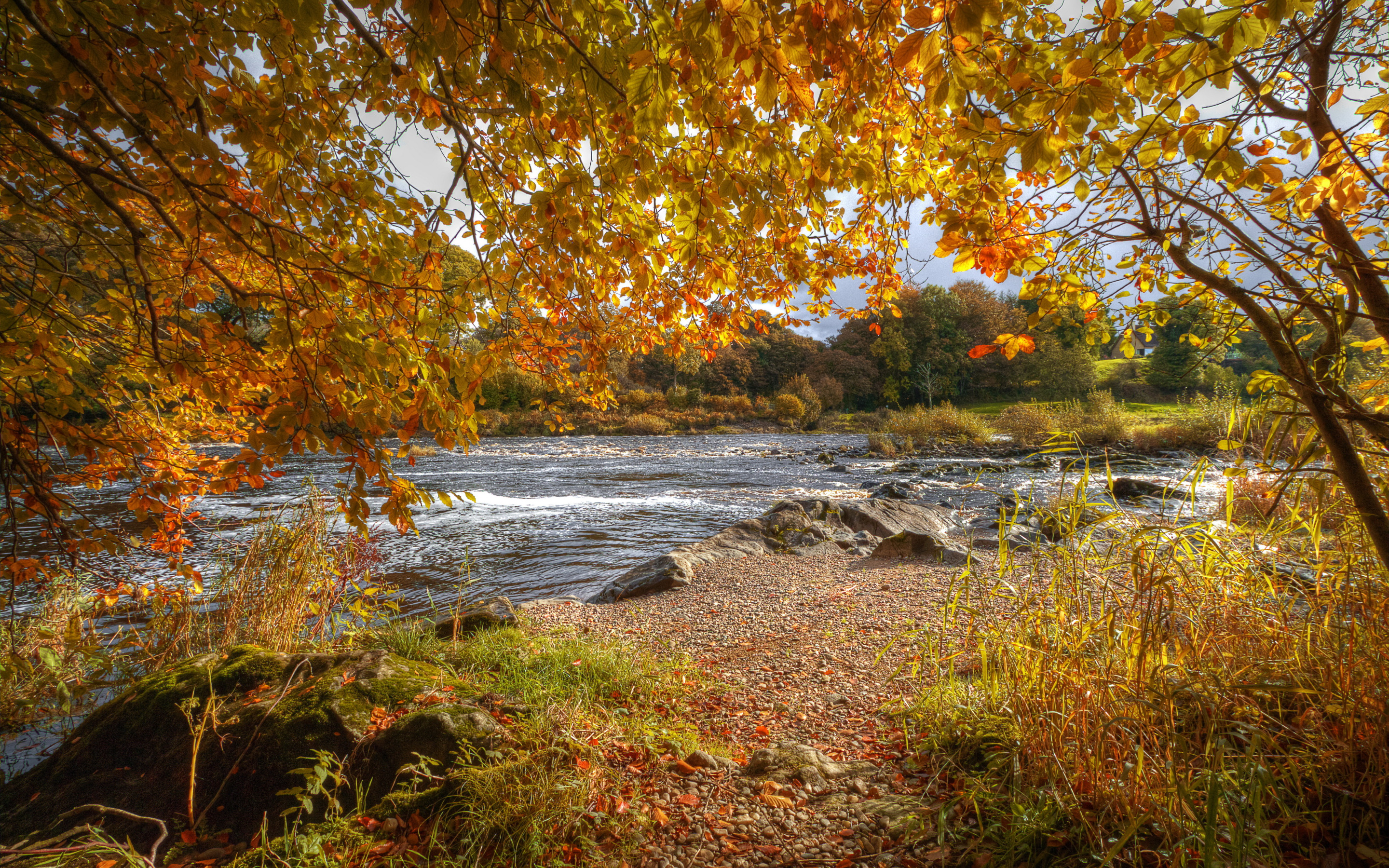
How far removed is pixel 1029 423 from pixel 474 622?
20.2 metres

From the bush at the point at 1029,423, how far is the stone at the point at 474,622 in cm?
1860

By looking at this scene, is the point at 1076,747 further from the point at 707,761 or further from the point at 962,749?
the point at 707,761

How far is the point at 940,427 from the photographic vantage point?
2120 cm

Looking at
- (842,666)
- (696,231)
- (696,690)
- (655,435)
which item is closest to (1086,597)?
(842,666)

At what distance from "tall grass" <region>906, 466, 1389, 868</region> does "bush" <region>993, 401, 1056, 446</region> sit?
17971 mm

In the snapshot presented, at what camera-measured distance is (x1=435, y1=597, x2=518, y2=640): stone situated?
14.5 feet

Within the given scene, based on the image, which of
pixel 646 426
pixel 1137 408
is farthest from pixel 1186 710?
pixel 1137 408

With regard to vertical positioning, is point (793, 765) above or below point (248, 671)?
below

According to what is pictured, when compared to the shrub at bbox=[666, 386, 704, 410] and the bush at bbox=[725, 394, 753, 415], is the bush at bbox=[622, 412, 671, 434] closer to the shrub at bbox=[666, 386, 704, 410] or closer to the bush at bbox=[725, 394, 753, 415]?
the shrub at bbox=[666, 386, 704, 410]

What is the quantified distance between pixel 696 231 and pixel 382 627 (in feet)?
14.5

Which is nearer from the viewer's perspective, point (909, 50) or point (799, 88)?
point (909, 50)

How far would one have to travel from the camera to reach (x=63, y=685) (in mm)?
2945

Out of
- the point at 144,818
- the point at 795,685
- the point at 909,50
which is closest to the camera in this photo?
the point at 909,50

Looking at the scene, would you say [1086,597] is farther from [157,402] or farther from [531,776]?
[157,402]
